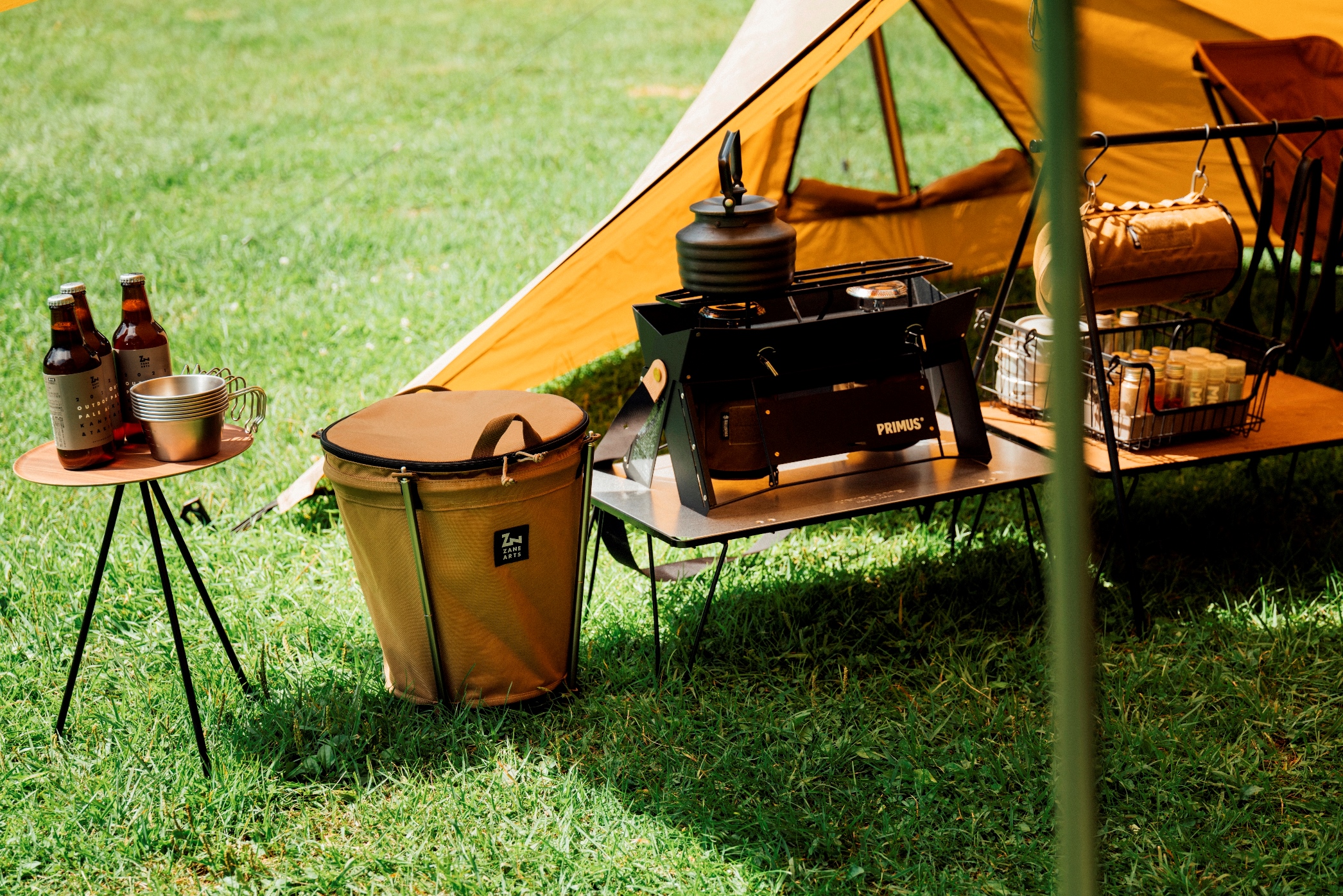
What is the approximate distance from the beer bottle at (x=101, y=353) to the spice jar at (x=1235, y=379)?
269cm

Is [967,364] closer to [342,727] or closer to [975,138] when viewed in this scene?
[342,727]

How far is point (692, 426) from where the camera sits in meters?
2.71

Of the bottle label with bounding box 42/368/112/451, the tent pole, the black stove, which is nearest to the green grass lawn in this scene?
the black stove

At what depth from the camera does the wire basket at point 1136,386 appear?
308 centimetres

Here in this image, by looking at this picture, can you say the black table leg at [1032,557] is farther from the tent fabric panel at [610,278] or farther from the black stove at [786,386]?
the tent fabric panel at [610,278]

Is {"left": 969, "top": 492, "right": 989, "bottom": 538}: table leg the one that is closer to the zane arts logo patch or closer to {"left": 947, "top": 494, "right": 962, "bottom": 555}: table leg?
{"left": 947, "top": 494, "right": 962, "bottom": 555}: table leg

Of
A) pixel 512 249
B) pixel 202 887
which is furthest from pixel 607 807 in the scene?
pixel 512 249

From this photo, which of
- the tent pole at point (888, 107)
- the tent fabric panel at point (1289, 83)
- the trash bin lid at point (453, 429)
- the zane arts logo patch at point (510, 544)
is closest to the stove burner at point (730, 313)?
the trash bin lid at point (453, 429)

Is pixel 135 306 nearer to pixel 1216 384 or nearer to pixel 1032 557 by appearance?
pixel 1032 557

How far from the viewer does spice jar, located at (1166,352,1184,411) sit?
121 inches

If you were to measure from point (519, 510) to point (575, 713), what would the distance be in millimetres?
541

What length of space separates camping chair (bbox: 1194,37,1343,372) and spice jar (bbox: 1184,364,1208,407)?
0.29 meters

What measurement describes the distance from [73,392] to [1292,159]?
3.73 m

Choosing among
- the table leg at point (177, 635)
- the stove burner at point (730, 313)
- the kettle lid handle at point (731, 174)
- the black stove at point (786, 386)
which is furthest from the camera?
the stove burner at point (730, 313)
